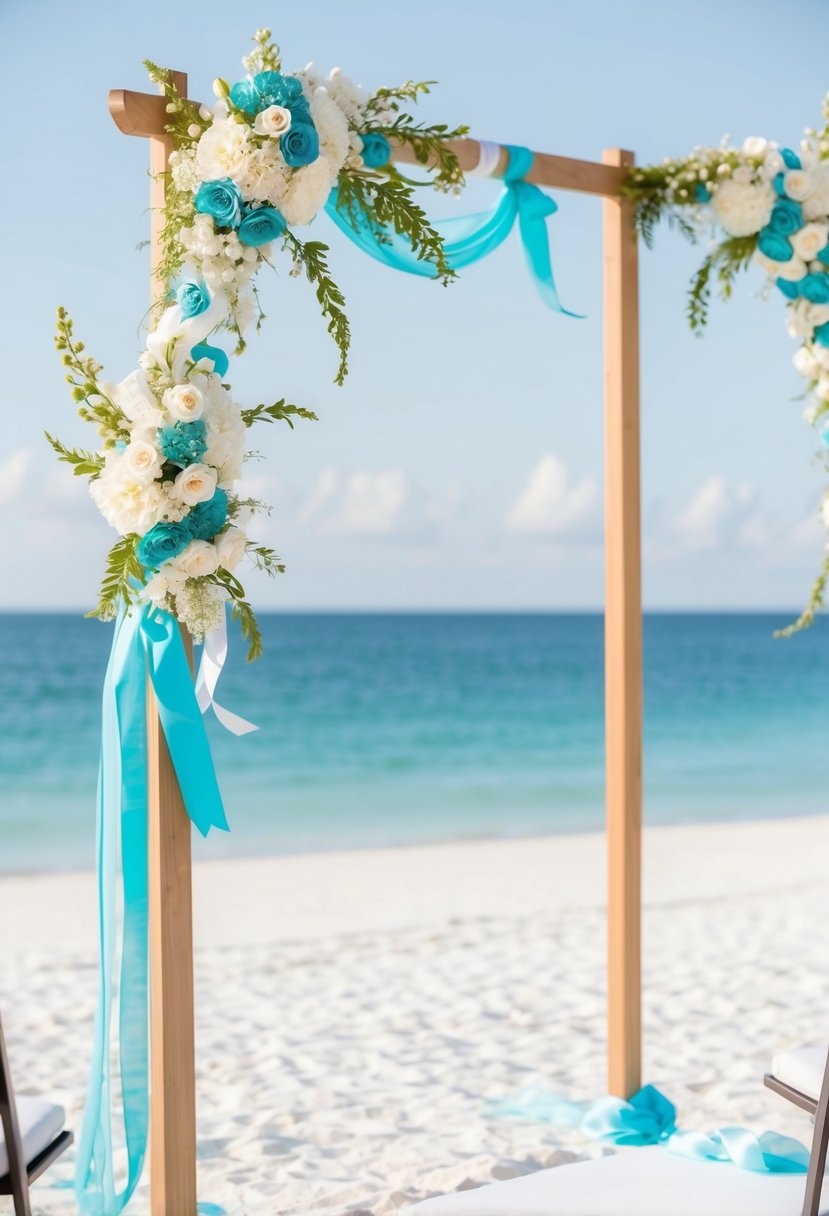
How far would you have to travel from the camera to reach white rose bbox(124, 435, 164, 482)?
228cm

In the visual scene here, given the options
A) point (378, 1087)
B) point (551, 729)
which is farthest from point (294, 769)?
point (378, 1087)

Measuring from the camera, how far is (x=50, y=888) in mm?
7945

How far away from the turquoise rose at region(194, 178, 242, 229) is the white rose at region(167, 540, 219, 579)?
0.66m

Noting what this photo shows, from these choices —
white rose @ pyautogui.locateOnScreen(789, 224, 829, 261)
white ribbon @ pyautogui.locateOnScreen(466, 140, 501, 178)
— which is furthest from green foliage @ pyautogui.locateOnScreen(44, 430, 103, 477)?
white rose @ pyautogui.locateOnScreen(789, 224, 829, 261)

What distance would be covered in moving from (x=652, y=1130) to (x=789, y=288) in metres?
2.34

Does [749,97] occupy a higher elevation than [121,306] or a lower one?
higher

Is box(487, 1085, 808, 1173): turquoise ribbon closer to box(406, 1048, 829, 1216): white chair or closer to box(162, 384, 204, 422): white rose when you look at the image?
box(406, 1048, 829, 1216): white chair

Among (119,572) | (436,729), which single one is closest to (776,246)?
(119,572)

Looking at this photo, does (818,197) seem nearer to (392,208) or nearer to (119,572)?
(392,208)

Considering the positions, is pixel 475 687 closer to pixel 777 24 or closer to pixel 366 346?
pixel 366 346

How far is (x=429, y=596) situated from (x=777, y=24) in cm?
1130

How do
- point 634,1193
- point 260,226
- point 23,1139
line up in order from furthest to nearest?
point 260,226
point 634,1193
point 23,1139

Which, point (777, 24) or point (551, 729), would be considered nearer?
point (777, 24)

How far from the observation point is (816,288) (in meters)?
3.27
